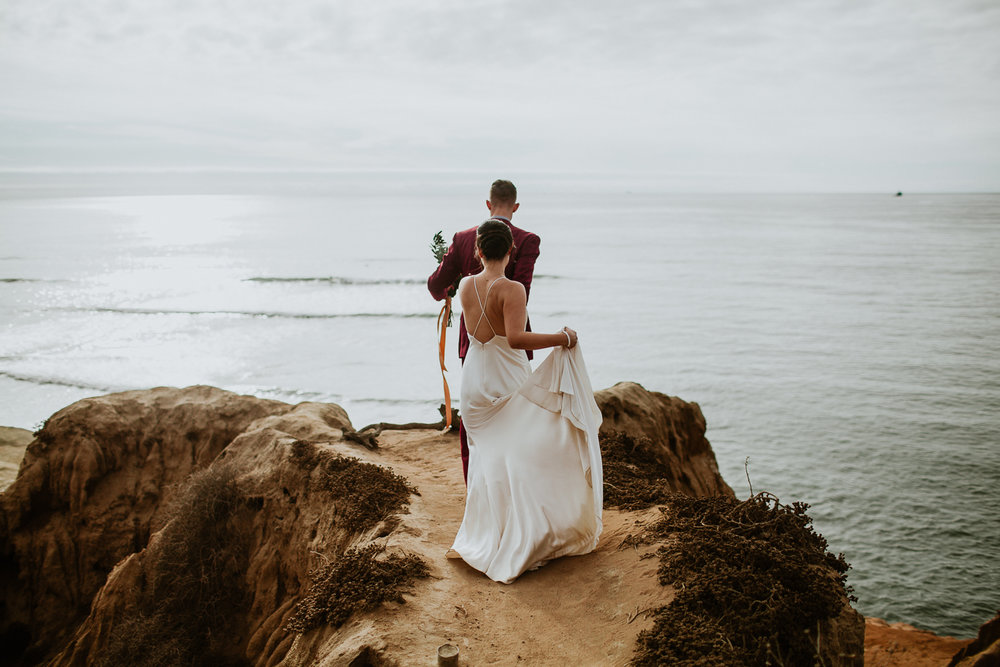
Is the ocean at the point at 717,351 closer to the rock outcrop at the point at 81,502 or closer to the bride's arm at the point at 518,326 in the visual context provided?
the rock outcrop at the point at 81,502

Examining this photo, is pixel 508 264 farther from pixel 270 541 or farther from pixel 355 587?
pixel 270 541

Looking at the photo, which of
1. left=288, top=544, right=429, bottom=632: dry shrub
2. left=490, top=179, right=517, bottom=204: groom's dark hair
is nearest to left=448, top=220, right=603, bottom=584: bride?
left=288, top=544, right=429, bottom=632: dry shrub

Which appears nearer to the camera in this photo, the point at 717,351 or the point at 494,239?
the point at 494,239

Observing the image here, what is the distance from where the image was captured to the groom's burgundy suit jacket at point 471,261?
18.1 ft

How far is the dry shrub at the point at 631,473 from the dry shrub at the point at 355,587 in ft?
6.73

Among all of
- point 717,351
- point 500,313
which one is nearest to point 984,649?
point 500,313

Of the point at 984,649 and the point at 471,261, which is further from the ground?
the point at 471,261

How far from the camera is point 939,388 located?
1780cm

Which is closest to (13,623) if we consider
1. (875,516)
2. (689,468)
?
(689,468)

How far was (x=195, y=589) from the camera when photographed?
679 cm

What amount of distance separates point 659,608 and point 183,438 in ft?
26.6

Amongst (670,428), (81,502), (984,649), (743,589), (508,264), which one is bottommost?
(81,502)

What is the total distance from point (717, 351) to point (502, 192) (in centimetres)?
1865

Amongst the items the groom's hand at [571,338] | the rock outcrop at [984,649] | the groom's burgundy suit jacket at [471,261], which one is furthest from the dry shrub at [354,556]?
the rock outcrop at [984,649]
